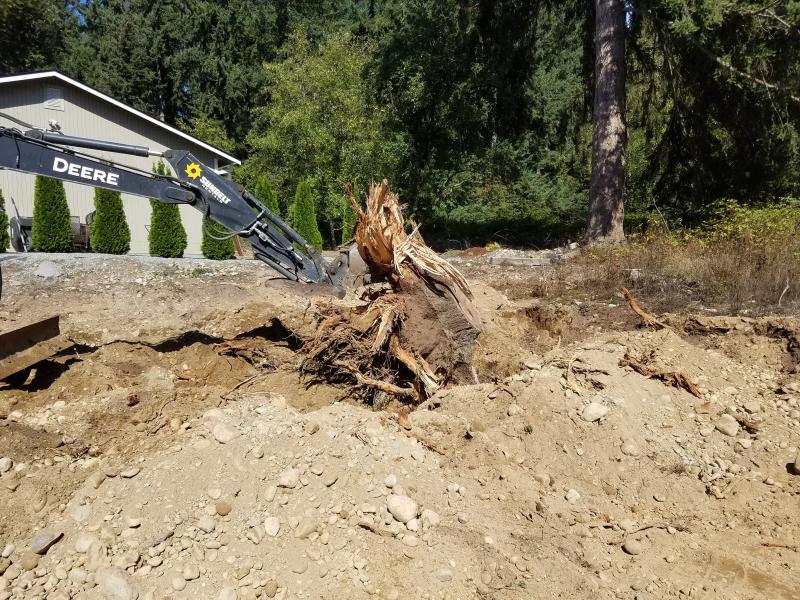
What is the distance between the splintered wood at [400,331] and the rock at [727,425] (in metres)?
2.05

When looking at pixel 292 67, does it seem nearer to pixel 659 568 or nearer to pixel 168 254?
pixel 168 254

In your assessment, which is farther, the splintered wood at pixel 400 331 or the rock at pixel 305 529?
the splintered wood at pixel 400 331

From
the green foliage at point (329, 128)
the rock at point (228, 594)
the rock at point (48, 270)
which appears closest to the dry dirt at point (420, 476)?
the rock at point (228, 594)

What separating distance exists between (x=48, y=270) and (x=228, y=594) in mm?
8542

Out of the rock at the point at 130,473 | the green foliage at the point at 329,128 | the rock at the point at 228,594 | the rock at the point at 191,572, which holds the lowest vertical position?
the rock at the point at 228,594

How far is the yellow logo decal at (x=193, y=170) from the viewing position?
5.72 meters

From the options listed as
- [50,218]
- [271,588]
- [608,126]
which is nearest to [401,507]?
[271,588]

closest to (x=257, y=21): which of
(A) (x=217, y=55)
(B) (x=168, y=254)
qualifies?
(A) (x=217, y=55)

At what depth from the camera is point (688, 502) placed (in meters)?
4.19

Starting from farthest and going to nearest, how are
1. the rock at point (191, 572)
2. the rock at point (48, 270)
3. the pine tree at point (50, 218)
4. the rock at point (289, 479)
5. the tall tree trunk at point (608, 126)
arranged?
the pine tree at point (50, 218) → the tall tree trunk at point (608, 126) → the rock at point (48, 270) → the rock at point (289, 479) → the rock at point (191, 572)

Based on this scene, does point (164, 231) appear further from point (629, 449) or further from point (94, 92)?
point (629, 449)

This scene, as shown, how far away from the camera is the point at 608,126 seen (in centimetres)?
1338

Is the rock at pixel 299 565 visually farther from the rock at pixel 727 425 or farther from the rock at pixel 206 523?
the rock at pixel 727 425

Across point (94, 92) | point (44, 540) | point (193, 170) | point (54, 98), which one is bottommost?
point (44, 540)
